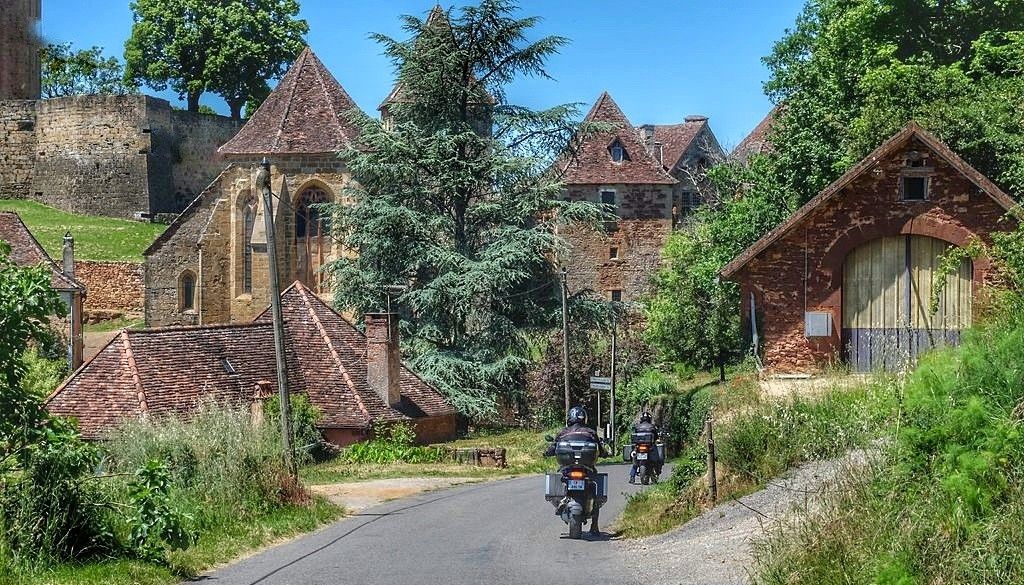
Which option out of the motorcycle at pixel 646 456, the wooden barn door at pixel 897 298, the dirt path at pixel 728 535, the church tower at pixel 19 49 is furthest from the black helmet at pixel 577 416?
the church tower at pixel 19 49

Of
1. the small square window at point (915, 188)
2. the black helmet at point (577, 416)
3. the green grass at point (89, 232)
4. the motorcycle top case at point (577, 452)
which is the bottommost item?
the motorcycle top case at point (577, 452)

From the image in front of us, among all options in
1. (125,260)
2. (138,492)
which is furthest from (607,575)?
(125,260)

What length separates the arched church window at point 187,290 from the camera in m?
53.3

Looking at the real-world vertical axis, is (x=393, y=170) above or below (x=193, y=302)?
above

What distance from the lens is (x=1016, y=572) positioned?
861 centimetres

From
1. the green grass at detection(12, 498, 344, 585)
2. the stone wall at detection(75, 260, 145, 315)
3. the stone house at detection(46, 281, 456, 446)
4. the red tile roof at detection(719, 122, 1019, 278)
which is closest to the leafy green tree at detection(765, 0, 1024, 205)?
the red tile roof at detection(719, 122, 1019, 278)

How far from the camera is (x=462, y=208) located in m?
38.6

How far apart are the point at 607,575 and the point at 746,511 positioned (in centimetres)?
229

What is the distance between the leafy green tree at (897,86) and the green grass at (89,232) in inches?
1216

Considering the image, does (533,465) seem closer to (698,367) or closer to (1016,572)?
(698,367)

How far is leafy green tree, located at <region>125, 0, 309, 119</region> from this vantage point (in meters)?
65.2

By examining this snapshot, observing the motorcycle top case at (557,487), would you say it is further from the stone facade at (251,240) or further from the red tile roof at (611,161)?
the red tile roof at (611,161)

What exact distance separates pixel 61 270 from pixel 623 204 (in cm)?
2338

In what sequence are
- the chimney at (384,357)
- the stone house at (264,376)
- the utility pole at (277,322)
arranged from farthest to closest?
the chimney at (384,357)
the stone house at (264,376)
the utility pole at (277,322)
